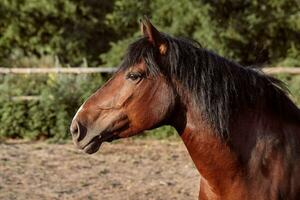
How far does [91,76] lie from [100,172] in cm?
350

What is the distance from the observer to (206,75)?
297cm

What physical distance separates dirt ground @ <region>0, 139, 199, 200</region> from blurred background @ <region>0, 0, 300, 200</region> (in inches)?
0.4

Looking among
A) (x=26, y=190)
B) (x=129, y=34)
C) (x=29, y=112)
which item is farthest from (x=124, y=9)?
(x=26, y=190)

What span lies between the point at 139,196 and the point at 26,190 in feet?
3.90

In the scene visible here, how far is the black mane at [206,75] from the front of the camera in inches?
117

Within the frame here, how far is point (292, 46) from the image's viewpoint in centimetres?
1578

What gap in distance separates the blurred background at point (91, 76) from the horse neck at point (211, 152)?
0.55 meters

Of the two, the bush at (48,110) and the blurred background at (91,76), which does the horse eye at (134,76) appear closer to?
the blurred background at (91,76)

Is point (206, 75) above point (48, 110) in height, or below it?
above

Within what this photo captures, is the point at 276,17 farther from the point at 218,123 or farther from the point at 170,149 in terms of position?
the point at 218,123

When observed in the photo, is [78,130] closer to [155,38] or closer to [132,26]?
[155,38]

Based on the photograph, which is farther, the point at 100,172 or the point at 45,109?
the point at 45,109

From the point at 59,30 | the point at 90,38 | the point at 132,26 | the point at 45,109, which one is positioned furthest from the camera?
the point at 90,38

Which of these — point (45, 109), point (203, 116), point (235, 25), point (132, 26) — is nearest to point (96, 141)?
point (203, 116)
